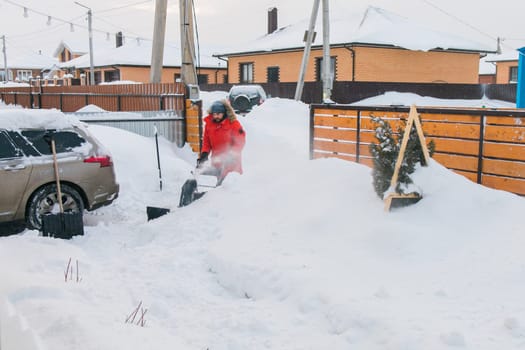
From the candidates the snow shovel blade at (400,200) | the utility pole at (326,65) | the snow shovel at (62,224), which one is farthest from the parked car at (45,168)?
the utility pole at (326,65)

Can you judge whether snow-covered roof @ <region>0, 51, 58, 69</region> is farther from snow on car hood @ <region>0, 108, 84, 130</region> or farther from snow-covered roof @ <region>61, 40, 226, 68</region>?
snow on car hood @ <region>0, 108, 84, 130</region>

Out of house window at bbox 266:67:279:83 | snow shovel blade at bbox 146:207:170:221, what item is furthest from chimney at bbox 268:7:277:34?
snow shovel blade at bbox 146:207:170:221

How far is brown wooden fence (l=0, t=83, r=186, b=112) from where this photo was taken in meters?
14.6

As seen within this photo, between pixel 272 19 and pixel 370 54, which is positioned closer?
pixel 370 54

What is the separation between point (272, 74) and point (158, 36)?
22.0 meters

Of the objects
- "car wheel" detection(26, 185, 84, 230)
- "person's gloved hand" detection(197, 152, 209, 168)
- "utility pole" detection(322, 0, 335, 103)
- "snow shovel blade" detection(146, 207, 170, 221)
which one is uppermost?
"utility pole" detection(322, 0, 335, 103)

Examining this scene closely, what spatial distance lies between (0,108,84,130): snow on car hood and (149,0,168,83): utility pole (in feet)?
27.5

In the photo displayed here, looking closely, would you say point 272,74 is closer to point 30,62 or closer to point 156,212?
point 156,212

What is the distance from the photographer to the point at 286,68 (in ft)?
120

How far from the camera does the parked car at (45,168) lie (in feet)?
23.4

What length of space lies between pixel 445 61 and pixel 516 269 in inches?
1315

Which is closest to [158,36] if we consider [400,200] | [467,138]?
[467,138]

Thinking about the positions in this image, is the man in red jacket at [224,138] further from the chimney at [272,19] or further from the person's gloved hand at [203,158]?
the chimney at [272,19]

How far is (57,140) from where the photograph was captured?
7602mm
